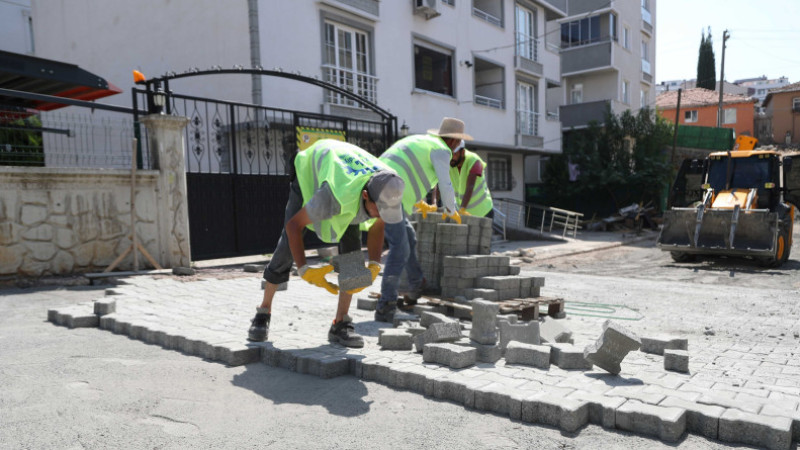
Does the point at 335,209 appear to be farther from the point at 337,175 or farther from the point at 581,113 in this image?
the point at 581,113

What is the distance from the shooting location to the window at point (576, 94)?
26.8 m

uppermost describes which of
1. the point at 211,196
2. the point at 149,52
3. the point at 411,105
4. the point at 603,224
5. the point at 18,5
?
the point at 18,5

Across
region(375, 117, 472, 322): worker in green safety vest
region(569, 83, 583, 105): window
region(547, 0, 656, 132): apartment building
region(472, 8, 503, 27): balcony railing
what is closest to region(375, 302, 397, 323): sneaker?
region(375, 117, 472, 322): worker in green safety vest

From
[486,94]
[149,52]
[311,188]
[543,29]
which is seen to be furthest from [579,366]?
[543,29]

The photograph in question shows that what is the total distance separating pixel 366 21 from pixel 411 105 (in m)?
2.54

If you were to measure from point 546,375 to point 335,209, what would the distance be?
1.70 meters

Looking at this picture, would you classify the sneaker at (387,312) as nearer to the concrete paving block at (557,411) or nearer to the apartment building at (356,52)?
the concrete paving block at (557,411)

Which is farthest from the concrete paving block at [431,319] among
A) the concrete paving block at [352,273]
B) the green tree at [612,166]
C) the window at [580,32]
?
the window at [580,32]

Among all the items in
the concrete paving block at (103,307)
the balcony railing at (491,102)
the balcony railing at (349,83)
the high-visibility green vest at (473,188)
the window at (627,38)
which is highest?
the window at (627,38)

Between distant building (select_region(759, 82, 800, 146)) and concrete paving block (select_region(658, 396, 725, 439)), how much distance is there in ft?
141

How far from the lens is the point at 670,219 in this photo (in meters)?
10.9

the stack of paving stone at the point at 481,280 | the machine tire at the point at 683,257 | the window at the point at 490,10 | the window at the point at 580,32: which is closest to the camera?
the stack of paving stone at the point at 481,280

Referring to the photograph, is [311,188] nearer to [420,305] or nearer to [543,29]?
[420,305]

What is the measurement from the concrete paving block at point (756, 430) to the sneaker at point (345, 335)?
2.34 metres
